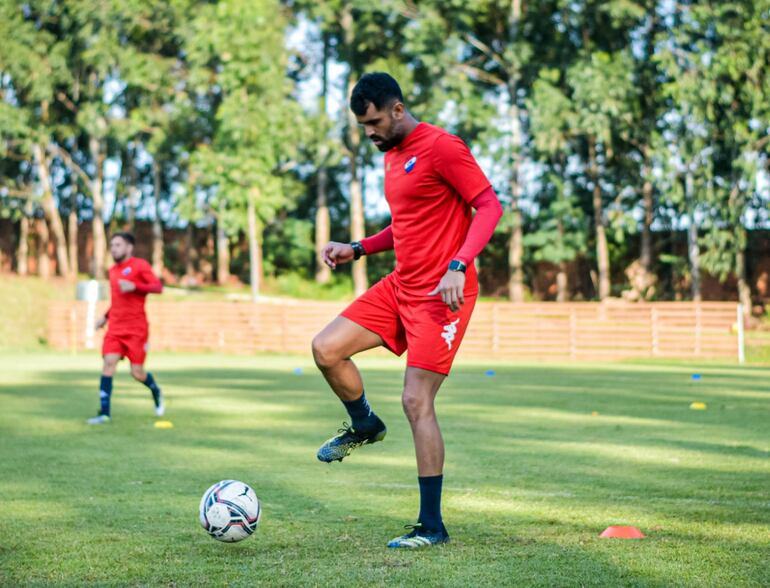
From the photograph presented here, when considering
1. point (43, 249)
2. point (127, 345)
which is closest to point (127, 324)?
point (127, 345)

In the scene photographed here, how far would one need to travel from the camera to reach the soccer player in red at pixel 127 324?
39.8 feet

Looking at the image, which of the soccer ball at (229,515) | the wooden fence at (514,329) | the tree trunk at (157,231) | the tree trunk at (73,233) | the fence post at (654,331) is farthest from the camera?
the tree trunk at (73,233)

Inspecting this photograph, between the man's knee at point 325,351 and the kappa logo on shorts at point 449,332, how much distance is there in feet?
1.92

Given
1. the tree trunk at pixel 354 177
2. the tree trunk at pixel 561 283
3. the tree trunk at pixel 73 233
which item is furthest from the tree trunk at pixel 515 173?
the tree trunk at pixel 73 233

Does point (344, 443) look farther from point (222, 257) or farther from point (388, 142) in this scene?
point (222, 257)

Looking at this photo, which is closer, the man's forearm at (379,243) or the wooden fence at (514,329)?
the man's forearm at (379,243)

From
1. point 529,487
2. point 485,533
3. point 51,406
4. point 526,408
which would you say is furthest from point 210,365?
point 485,533

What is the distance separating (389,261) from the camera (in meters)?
47.2

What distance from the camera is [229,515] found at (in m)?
5.27

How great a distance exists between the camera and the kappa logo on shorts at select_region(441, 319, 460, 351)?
546 cm

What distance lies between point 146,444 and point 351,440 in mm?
4649

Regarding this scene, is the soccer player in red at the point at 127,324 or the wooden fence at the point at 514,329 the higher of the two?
the soccer player in red at the point at 127,324

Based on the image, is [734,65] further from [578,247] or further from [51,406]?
[51,406]

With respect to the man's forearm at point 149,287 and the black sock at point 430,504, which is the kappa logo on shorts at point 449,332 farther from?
the man's forearm at point 149,287
